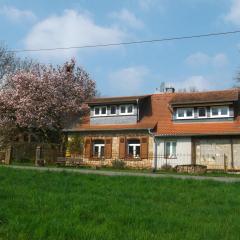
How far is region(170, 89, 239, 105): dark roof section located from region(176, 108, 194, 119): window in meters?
0.75

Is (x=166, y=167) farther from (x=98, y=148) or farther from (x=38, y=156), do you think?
(x=38, y=156)

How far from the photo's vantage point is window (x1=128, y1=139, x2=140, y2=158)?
39056 mm

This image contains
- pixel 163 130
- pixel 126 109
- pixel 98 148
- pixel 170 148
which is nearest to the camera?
pixel 170 148

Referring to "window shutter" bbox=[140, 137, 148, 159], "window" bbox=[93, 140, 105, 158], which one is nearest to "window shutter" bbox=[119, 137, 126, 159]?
"window shutter" bbox=[140, 137, 148, 159]

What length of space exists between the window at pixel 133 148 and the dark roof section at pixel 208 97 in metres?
4.21

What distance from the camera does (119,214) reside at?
10273 millimetres

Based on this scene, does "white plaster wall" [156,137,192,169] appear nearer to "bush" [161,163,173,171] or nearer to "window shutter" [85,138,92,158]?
"bush" [161,163,173,171]

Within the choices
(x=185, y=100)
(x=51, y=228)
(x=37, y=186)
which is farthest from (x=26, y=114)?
(x=51, y=228)

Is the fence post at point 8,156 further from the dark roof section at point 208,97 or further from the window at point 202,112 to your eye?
the window at point 202,112

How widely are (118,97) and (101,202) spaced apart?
30895mm

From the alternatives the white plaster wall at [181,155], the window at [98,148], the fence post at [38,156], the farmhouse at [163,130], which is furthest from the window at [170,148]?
the fence post at [38,156]

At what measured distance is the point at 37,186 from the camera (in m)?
15.5

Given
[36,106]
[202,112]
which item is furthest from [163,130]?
[36,106]

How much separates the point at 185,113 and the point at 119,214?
1148 inches
